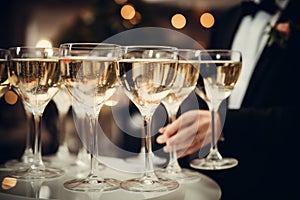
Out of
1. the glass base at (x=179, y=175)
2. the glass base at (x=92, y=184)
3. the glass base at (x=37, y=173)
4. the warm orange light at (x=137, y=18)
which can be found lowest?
the glass base at (x=179, y=175)

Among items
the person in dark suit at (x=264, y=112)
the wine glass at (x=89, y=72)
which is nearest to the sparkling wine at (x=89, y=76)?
the wine glass at (x=89, y=72)

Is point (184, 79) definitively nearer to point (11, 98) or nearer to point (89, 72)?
point (89, 72)

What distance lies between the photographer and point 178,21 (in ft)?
15.1

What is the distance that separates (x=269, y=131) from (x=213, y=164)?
1.78 ft

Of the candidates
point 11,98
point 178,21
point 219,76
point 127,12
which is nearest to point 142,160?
point 219,76

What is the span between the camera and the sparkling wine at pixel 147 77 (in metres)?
0.64

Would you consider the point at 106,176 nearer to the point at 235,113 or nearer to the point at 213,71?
the point at 213,71

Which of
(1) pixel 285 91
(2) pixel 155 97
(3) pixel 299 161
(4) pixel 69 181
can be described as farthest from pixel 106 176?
(1) pixel 285 91

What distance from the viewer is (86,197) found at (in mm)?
635

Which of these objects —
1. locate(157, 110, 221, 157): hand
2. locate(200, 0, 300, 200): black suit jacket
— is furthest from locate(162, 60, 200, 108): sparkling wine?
locate(200, 0, 300, 200): black suit jacket

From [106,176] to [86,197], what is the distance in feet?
0.43

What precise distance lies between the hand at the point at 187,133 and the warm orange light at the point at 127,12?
232 centimetres

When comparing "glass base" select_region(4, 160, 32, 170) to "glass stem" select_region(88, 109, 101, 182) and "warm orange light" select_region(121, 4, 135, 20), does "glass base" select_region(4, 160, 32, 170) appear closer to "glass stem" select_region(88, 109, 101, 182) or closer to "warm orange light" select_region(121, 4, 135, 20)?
"glass stem" select_region(88, 109, 101, 182)

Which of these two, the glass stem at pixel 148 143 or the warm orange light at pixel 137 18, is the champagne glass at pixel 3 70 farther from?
the warm orange light at pixel 137 18
